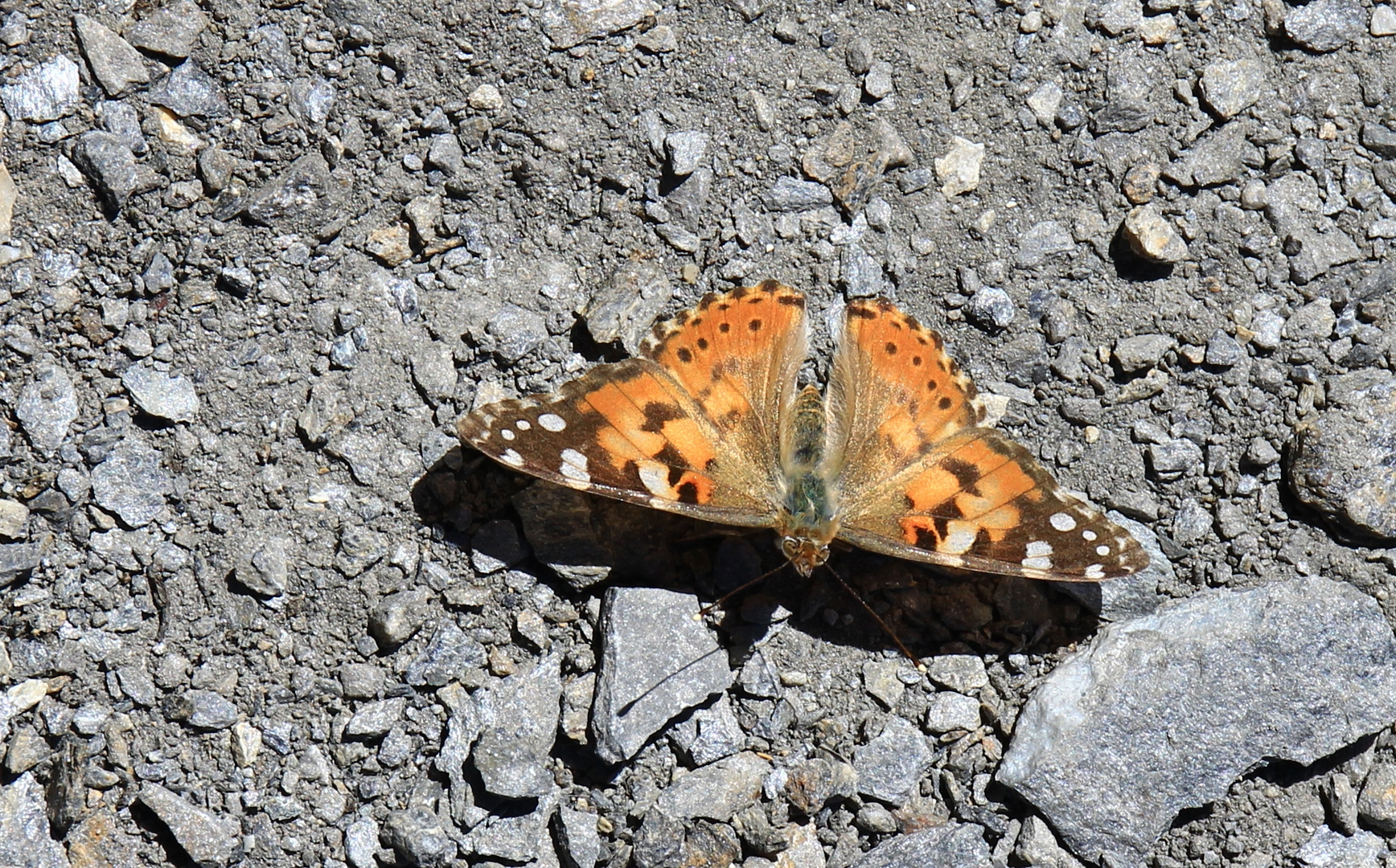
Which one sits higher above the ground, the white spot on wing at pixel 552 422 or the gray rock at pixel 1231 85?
the gray rock at pixel 1231 85

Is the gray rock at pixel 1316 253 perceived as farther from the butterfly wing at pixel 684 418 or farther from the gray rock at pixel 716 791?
the gray rock at pixel 716 791

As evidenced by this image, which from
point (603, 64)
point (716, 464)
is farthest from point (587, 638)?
point (603, 64)

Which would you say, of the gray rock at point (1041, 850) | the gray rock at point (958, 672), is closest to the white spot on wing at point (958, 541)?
the gray rock at point (958, 672)

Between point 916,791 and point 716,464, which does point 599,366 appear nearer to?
point 716,464

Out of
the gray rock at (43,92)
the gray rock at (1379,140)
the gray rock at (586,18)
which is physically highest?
the gray rock at (1379,140)

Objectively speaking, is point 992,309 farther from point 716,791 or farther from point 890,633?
point 716,791

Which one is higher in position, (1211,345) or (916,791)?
(1211,345)

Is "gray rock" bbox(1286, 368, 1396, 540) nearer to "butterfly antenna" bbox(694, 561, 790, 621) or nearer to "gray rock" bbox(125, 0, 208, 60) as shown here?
"butterfly antenna" bbox(694, 561, 790, 621)

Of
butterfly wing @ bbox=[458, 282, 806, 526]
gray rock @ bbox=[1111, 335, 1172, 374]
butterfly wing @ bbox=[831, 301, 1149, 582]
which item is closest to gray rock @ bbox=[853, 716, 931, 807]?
butterfly wing @ bbox=[831, 301, 1149, 582]
